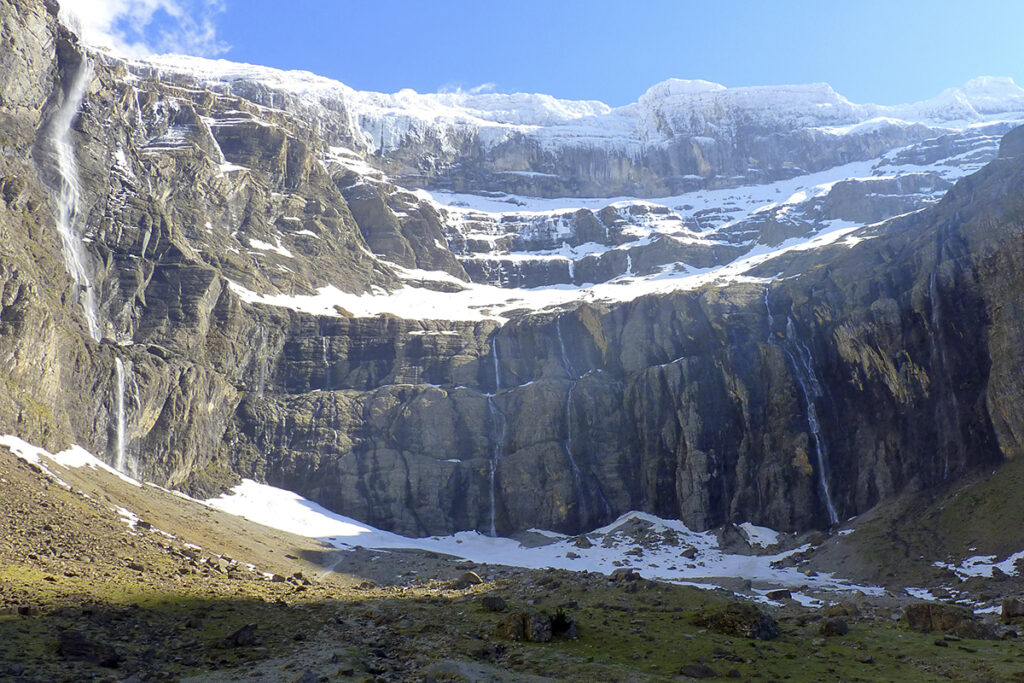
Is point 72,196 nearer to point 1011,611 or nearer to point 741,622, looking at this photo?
point 741,622

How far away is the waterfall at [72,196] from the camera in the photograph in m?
91.8

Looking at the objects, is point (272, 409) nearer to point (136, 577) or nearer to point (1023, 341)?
point (136, 577)

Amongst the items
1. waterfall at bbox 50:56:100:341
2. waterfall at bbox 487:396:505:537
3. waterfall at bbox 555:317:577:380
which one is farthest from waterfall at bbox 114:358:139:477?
waterfall at bbox 555:317:577:380

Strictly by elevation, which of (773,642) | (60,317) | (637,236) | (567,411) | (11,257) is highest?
(637,236)

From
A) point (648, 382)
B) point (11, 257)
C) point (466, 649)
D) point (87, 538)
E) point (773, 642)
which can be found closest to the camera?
point (466, 649)

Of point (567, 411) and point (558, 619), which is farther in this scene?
point (567, 411)

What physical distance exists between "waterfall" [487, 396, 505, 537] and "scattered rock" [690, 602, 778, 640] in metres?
63.7

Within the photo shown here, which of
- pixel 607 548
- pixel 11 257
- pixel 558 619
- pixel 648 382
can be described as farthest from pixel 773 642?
pixel 11 257

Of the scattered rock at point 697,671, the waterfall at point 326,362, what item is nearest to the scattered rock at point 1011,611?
the scattered rock at point 697,671

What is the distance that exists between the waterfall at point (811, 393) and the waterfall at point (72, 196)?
283 ft

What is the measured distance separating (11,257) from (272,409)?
122 ft

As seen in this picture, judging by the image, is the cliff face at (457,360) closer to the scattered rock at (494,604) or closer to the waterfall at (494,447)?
the waterfall at (494,447)

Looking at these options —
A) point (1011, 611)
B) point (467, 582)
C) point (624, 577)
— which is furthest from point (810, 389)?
point (1011, 611)

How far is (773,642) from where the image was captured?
97.5ft
